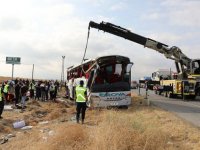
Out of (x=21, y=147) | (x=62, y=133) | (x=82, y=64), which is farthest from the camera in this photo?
(x=82, y=64)

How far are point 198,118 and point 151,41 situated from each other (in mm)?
→ 15167

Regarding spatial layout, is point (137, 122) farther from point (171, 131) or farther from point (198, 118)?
point (198, 118)

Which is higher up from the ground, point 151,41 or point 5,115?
point 151,41

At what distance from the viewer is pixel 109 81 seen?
2438 cm

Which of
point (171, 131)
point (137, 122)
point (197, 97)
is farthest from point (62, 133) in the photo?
point (197, 97)

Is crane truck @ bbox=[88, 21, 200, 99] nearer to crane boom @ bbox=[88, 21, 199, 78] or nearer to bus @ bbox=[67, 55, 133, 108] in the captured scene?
crane boom @ bbox=[88, 21, 199, 78]

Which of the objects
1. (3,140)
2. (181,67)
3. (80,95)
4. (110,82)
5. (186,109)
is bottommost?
(3,140)

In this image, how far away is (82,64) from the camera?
28562 mm

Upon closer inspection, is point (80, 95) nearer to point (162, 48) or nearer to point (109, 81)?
point (109, 81)

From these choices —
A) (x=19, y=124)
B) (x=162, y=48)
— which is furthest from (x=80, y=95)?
(x=162, y=48)

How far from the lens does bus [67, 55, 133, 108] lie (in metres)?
23.9

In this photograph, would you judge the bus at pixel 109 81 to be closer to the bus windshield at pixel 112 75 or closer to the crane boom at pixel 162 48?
the bus windshield at pixel 112 75

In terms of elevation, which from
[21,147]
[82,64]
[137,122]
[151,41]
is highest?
[151,41]

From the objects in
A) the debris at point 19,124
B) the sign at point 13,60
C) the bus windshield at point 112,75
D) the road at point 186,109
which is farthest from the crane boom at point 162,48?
the debris at point 19,124
